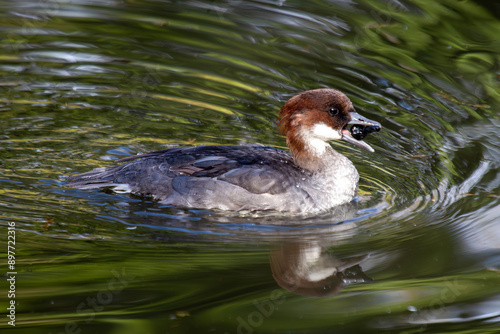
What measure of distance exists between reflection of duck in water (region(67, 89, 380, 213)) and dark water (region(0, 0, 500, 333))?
232 mm

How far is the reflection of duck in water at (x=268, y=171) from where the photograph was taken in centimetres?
738

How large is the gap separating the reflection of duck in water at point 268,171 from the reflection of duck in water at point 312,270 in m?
1.11

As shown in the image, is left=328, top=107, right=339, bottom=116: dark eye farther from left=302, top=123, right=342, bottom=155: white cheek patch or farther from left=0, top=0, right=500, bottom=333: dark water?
left=0, top=0, right=500, bottom=333: dark water

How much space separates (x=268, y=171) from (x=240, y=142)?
4.93ft

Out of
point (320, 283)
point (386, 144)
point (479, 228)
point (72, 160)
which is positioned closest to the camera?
point (320, 283)

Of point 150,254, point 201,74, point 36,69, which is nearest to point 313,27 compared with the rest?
point 201,74

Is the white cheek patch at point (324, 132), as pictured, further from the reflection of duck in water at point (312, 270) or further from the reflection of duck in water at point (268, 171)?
the reflection of duck in water at point (312, 270)

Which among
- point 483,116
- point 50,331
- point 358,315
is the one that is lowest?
point 50,331

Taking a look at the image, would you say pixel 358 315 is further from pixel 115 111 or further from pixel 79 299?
pixel 115 111

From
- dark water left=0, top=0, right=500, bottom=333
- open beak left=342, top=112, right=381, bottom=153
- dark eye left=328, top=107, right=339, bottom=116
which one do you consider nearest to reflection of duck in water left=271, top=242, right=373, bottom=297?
dark water left=0, top=0, right=500, bottom=333

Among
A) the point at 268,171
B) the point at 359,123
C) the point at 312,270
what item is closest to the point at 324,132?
the point at 359,123

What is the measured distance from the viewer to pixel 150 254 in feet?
19.9

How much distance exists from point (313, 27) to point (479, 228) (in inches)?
222

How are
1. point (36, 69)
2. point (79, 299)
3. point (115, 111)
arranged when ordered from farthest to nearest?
point (36, 69)
point (115, 111)
point (79, 299)
